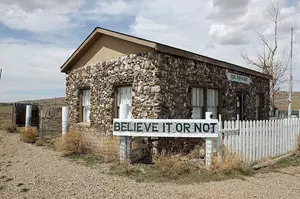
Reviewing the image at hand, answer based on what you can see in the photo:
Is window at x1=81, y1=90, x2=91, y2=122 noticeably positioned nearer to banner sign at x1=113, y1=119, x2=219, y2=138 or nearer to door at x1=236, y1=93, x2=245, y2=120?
banner sign at x1=113, y1=119, x2=219, y2=138

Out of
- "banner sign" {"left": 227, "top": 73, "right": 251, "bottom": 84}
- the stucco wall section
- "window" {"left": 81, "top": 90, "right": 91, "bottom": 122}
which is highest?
the stucco wall section

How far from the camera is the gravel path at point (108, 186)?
235 inches

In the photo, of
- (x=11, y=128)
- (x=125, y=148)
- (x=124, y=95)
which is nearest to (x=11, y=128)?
(x=11, y=128)

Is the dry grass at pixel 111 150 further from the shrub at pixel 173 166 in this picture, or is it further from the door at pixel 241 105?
the door at pixel 241 105

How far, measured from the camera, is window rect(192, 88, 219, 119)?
11.4m

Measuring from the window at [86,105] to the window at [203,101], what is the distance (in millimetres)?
4683

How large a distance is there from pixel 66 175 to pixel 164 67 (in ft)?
14.8

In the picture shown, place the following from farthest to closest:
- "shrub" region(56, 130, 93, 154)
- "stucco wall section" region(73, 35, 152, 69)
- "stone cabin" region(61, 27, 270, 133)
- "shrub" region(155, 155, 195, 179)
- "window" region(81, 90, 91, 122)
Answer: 1. "window" region(81, 90, 91, 122)
2. "stucco wall section" region(73, 35, 152, 69)
3. "shrub" region(56, 130, 93, 154)
4. "stone cabin" region(61, 27, 270, 133)
5. "shrub" region(155, 155, 195, 179)

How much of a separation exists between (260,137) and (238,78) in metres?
5.15

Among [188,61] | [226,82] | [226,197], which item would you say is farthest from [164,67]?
[226,197]

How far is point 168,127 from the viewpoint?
8.14m

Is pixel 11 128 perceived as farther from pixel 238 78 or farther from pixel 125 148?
pixel 238 78

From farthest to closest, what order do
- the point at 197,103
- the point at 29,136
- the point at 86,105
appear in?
the point at 86,105
the point at 29,136
the point at 197,103

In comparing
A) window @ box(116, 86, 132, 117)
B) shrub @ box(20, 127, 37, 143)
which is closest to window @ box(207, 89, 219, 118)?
window @ box(116, 86, 132, 117)
